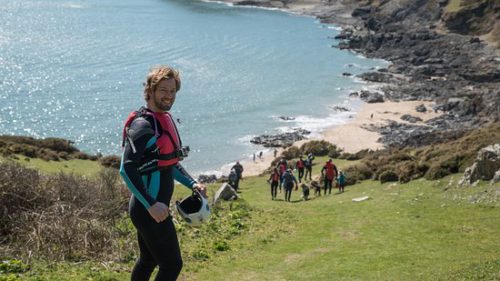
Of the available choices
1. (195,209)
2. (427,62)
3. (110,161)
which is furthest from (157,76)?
(427,62)

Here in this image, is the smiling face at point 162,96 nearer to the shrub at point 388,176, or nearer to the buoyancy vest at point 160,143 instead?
the buoyancy vest at point 160,143

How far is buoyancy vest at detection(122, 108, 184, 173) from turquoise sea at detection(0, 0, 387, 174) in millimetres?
34073

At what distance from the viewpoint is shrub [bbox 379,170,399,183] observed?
2523 cm

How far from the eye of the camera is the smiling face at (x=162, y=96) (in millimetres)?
5777

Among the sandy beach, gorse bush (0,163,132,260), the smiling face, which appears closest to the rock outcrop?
gorse bush (0,163,132,260)

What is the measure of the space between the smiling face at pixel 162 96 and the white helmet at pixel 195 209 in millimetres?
1103

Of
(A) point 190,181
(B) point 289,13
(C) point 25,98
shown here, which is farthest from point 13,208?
(B) point 289,13

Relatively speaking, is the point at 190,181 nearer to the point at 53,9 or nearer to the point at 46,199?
the point at 46,199

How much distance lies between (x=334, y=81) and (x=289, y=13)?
87490 mm

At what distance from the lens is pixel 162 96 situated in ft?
19.1

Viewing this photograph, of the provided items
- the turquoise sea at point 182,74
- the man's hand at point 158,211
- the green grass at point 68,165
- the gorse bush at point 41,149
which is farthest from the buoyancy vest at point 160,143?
the turquoise sea at point 182,74

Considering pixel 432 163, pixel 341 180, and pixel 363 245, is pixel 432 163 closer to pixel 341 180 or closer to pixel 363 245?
pixel 341 180

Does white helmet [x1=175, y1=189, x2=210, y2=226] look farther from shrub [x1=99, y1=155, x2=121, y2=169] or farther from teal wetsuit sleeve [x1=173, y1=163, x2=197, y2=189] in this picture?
shrub [x1=99, y1=155, x2=121, y2=169]

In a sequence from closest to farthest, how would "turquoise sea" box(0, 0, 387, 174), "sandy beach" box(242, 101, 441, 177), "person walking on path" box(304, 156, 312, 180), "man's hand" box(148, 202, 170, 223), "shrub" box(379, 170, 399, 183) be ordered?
"man's hand" box(148, 202, 170, 223)
"shrub" box(379, 170, 399, 183)
"person walking on path" box(304, 156, 312, 180)
"sandy beach" box(242, 101, 441, 177)
"turquoise sea" box(0, 0, 387, 174)
